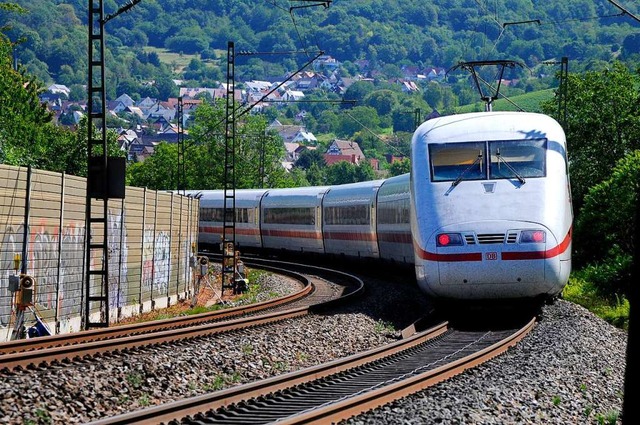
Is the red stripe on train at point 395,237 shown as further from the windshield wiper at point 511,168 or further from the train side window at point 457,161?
the windshield wiper at point 511,168

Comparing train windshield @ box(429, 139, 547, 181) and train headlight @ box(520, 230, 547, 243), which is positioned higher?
train windshield @ box(429, 139, 547, 181)

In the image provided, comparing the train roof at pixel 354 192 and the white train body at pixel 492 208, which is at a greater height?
the train roof at pixel 354 192

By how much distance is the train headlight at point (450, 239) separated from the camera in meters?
19.0

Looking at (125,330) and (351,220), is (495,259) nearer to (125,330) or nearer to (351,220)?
(125,330)

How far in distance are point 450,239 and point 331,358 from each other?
10.5 feet

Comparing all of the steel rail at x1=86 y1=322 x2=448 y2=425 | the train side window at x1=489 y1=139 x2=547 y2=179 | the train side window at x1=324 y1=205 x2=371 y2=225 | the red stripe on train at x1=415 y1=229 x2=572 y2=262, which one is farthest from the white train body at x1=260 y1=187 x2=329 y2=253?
the steel rail at x1=86 y1=322 x2=448 y2=425

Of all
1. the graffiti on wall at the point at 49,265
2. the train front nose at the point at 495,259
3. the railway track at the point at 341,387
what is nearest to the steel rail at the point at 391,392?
the railway track at the point at 341,387

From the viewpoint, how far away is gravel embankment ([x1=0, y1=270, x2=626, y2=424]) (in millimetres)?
11109

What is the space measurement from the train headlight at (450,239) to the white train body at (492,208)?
0.05 feet

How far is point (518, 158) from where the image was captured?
20.2m

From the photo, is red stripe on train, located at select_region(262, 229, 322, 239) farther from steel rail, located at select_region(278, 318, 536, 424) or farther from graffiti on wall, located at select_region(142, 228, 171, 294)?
steel rail, located at select_region(278, 318, 536, 424)

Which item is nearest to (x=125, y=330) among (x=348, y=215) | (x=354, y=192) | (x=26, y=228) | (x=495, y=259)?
(x=26, y=228)

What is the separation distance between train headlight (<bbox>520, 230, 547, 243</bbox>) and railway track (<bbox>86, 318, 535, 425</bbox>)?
1424mm

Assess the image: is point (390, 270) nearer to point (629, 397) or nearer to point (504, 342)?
point (504, 342)
